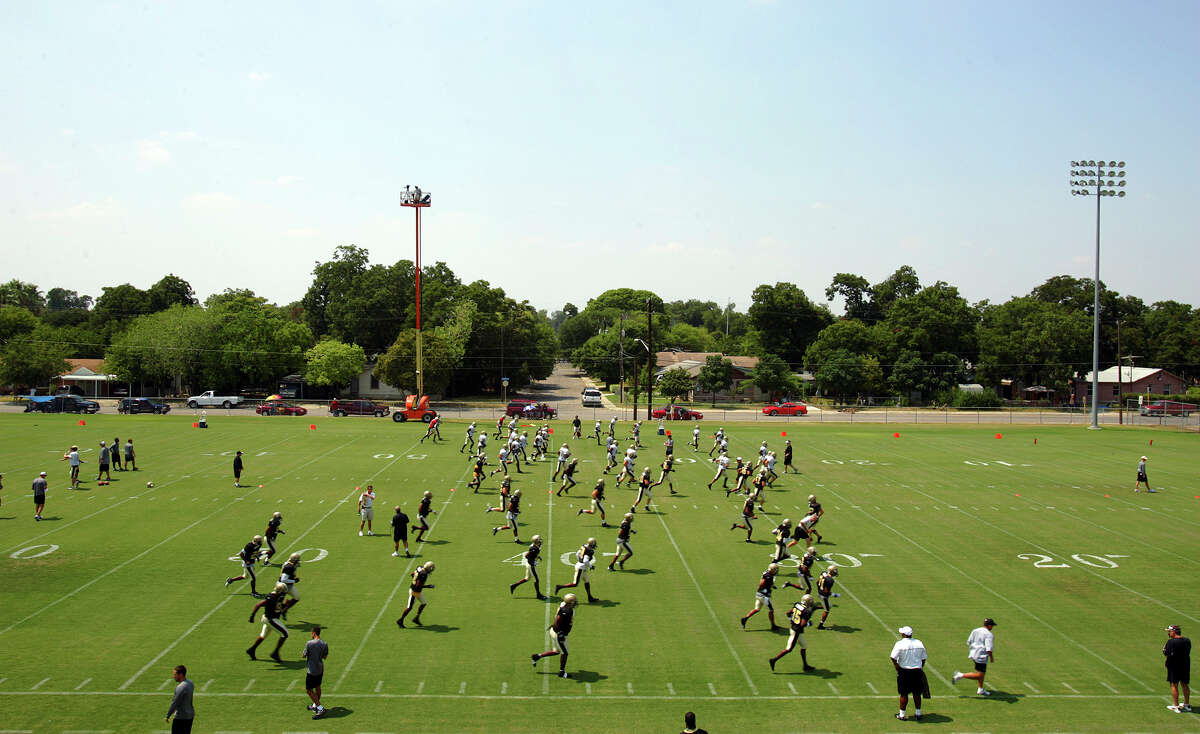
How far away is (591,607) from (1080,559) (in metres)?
13.8

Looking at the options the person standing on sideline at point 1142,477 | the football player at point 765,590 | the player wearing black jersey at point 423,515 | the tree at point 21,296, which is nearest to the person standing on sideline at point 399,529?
the player wearing black jersey at point 423,515

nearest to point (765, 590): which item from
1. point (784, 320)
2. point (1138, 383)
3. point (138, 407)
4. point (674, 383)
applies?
point (138, 407)

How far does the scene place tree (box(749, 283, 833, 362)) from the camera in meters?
104

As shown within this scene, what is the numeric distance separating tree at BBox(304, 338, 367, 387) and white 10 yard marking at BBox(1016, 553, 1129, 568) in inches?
2739

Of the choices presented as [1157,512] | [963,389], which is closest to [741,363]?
[963,389]

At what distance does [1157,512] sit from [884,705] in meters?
→ 21.3

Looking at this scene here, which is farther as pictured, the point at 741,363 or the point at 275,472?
the point at 741,363

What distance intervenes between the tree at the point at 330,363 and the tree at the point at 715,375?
36027 mm

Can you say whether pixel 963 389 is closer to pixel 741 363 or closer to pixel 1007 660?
pixel 741 363

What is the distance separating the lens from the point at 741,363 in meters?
95.8

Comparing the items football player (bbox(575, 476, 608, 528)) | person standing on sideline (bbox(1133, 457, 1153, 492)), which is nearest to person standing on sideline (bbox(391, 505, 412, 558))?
football player (bbox(575, 476, 608, 528))

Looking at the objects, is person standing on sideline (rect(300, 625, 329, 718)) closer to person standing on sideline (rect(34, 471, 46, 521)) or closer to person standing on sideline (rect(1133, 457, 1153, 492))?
person standing on sideline (rect(34, 471, 46, 521))

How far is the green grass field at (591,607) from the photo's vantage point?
41.1 feet

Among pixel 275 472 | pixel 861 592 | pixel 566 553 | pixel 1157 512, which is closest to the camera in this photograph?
pixel 861 592
